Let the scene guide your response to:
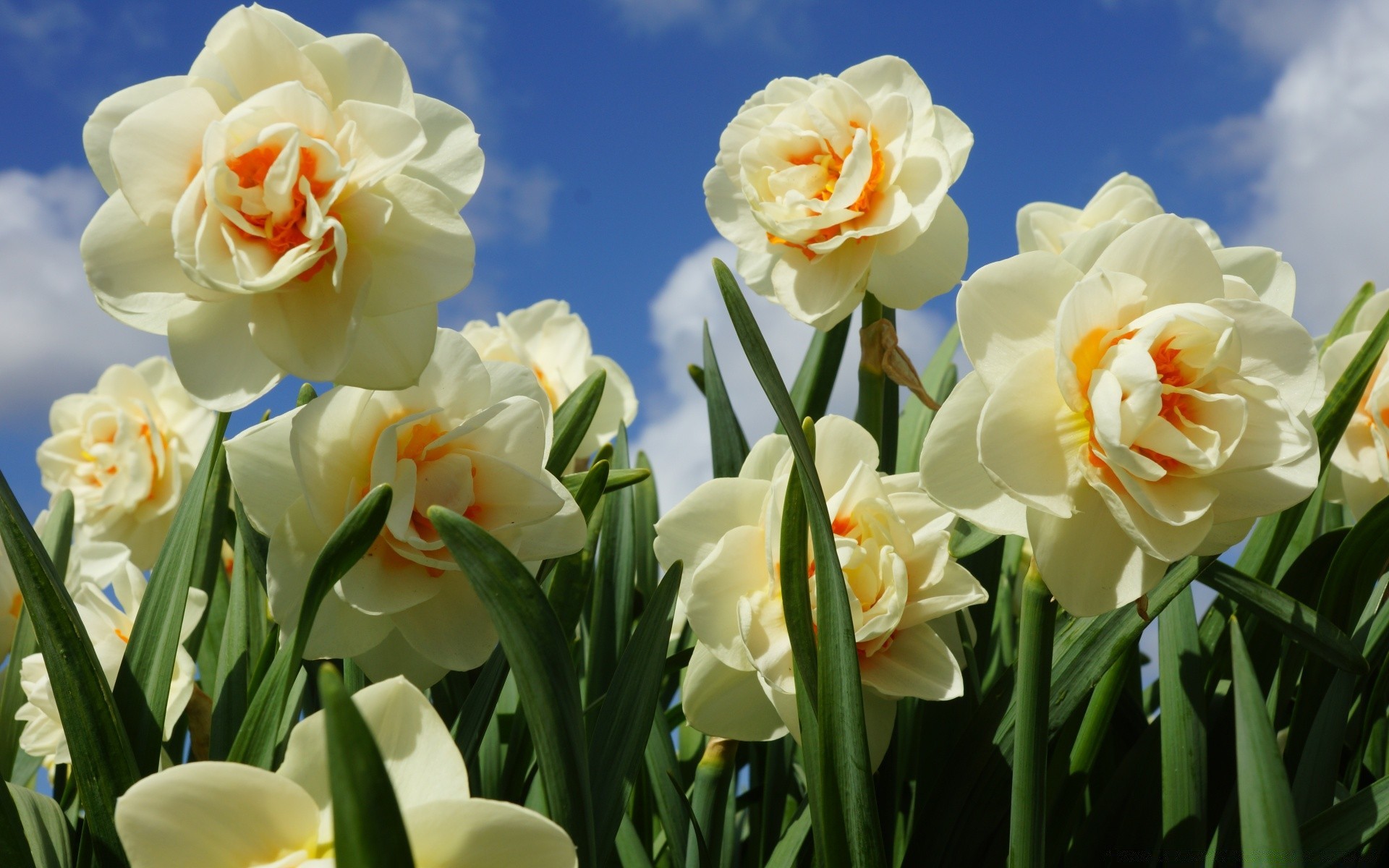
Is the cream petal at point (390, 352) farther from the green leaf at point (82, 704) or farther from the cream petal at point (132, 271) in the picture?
the green leaf at point (82, 704)

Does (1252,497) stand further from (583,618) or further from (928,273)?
(583,618)

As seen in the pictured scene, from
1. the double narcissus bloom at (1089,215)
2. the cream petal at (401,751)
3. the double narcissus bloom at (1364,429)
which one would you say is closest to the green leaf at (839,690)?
the cream petal at (401,751)

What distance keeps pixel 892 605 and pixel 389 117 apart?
62 cm

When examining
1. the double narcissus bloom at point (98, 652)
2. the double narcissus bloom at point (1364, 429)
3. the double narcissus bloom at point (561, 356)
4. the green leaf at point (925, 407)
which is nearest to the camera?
the double narcissus bloom at point (98, 652)

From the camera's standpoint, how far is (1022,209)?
1.48 m

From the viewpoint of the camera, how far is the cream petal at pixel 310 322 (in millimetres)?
814

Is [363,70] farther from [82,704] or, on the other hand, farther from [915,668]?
[915,668]

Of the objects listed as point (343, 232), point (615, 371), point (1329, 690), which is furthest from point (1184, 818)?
point (615, 371)

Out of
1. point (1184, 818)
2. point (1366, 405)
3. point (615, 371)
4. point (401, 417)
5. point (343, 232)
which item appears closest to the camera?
point (343, 232)

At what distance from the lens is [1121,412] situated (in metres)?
0.79

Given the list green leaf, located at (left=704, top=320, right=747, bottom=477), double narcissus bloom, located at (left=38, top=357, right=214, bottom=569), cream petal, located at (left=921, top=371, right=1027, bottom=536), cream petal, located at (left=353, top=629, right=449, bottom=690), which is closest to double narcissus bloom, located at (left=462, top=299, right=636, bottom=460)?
green leaf, located at (left=704, top=320, right=747, bottom=477)

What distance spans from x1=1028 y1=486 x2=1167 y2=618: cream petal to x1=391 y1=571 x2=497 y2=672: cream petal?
486 mm

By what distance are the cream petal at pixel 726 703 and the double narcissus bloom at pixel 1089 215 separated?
28.6 inches

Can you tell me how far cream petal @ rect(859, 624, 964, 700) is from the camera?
966mm
